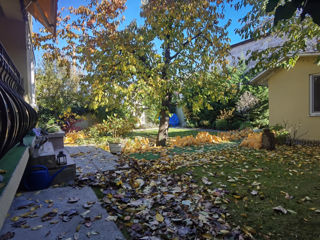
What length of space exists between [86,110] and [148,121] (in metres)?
5.37

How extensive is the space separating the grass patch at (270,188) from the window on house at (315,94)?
107 inches

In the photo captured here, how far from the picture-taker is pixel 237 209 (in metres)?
2.60

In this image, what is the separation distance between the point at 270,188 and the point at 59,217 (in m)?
3.14

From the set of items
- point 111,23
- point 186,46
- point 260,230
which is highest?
point 111,23

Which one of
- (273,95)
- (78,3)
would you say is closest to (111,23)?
(78,3)

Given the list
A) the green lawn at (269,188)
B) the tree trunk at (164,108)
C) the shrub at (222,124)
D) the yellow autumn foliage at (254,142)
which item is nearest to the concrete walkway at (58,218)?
the green lawn at (269,188)

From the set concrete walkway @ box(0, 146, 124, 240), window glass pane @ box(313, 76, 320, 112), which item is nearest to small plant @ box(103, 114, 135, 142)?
concrete walkway @ box(0, 146, 124, 240)

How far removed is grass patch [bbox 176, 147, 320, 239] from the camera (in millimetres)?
2213

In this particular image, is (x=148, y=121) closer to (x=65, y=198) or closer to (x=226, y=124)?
(x=226, y=124)

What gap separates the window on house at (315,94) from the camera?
7.33 metres

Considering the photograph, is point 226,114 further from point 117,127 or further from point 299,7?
point 299,7

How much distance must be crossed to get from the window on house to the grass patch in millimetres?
2711

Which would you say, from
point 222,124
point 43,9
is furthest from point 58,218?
point 222,124

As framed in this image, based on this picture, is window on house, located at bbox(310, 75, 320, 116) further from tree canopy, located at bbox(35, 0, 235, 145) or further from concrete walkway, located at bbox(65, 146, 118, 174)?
concrete walkway, located at bbox(65, 146, 118, 174)
